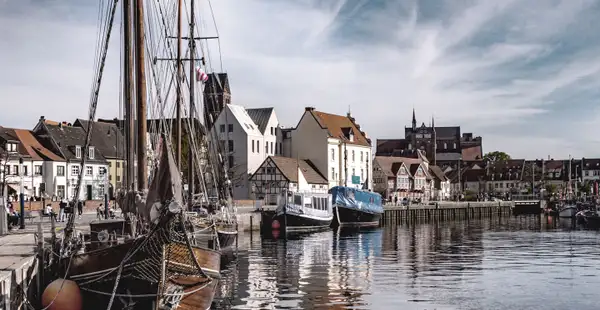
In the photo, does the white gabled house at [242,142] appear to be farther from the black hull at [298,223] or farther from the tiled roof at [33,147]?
the black hull at [298,223]

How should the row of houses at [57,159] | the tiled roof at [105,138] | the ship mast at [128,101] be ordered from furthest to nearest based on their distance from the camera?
the tiled roof at [105,138]
the row of houses at [57,159]
the ship mast at [128,101]

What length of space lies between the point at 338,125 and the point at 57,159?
4456 centimetres

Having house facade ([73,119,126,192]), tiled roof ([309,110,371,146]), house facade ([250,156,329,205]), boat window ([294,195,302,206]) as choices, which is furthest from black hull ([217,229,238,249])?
tiled roof ([309,110,371,146])

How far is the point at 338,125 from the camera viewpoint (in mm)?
123312

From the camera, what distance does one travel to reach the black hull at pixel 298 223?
236 ft

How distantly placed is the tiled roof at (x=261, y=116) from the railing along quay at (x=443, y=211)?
21887 mm

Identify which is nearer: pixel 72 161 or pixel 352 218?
pixel 352 218

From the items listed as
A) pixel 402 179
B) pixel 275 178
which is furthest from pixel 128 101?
pixel 402 179

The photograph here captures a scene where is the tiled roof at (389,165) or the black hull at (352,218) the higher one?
the tiled roof at (389,165)

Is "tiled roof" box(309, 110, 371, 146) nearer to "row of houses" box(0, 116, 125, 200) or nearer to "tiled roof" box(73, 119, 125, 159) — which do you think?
"tiled roof" box(73, 119, 125, 159)

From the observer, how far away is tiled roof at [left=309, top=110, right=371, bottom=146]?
117m

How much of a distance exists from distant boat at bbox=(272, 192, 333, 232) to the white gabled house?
27.5 m

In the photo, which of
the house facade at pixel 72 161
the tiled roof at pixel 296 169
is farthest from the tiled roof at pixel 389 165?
the house facade at pixel 72 161

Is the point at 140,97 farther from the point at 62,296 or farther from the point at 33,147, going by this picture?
the point at 33,147
